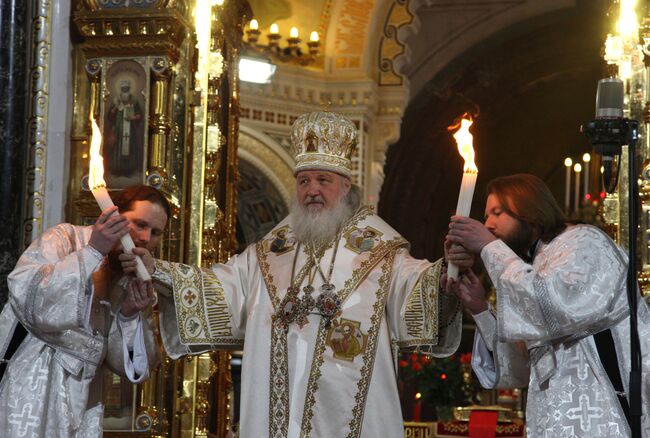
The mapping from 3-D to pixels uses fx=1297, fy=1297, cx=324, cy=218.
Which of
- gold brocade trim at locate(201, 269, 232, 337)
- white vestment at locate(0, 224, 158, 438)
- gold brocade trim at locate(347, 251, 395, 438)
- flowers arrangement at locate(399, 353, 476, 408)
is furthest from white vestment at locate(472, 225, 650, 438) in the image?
flowers arrangement at locate(399, 353, 476, 408)

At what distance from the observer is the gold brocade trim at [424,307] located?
6.14 metres

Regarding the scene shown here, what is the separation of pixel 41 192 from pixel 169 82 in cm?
99

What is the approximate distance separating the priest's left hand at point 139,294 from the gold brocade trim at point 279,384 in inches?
26.0

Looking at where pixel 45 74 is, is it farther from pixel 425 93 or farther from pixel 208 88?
pixel 425 93

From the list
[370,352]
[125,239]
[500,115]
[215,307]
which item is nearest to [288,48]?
[500,115]

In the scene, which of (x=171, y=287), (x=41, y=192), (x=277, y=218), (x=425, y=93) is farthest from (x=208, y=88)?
(x=425, y=93)

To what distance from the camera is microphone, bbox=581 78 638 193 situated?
5191 mm

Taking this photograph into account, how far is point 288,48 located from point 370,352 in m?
8.11

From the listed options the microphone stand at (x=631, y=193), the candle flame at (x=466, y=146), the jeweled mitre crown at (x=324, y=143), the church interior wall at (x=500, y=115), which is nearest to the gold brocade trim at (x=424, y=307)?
the candle flame at (x=466, y=146)

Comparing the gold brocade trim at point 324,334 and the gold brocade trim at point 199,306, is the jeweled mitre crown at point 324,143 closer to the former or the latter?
the gold brocade trim at point 324,334

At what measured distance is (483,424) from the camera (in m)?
9.12

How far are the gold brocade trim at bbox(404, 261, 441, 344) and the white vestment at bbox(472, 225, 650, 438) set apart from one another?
475mm

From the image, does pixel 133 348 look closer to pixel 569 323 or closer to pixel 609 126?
pixel 569 323

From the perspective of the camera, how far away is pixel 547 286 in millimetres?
5531
